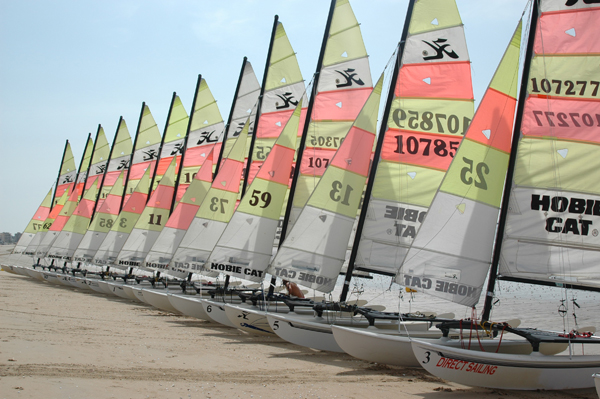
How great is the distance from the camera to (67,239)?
27.3 metres

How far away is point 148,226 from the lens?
21.2 meters

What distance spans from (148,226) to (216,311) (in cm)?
864

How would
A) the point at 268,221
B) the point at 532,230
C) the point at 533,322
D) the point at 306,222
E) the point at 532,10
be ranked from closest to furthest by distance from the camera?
1. the point at 532,230
2. the point at 532,10
3. the point at 306,222
4. the point at 268,221
5. the point at 533,322

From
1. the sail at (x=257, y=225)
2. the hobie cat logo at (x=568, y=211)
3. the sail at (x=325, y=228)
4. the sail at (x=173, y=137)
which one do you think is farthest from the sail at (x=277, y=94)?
the hobie cat logo at (x=568, y=211)

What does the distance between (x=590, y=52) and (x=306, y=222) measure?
6.33 metres

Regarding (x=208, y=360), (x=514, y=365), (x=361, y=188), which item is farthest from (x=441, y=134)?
(x=208, y=360)

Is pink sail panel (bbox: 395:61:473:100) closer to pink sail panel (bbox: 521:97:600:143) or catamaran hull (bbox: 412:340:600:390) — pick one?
pink sail panel (bbox: 521:97:600:143)

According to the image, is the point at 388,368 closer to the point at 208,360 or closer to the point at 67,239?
the point at 208,360

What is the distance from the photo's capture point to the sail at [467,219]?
9.07 meters

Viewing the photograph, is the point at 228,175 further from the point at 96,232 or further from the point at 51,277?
the point at 51,277

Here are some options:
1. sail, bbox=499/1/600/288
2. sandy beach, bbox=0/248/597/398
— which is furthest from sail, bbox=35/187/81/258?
sail, bbox=499/1/600/288

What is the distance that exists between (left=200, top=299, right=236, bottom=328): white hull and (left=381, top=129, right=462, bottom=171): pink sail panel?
5.62 meters

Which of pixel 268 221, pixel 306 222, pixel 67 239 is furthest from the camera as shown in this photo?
pixel 67 239

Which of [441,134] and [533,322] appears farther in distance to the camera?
[533,322]
